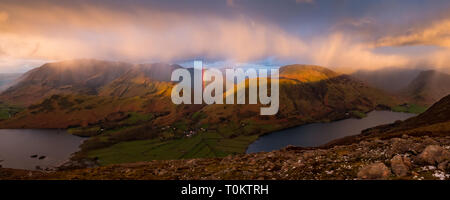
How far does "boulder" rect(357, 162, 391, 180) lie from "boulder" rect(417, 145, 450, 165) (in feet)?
10.7

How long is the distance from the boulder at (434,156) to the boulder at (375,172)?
128 inches

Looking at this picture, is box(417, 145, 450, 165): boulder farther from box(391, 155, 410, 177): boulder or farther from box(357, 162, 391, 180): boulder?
box(357, 162, 391, 180): boulder

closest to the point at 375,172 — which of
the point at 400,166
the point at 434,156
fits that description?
the point at 400,166

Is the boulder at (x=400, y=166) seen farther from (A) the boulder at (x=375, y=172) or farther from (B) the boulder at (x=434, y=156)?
(B) the boulder at (x=434, y=156)

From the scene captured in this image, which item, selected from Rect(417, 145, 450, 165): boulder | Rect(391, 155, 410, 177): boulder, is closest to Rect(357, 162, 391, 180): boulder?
Rect(391, 155, 410, 177): boulder

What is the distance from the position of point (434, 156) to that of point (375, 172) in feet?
16.1

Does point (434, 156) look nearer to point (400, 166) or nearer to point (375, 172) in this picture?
point (400, 166)
